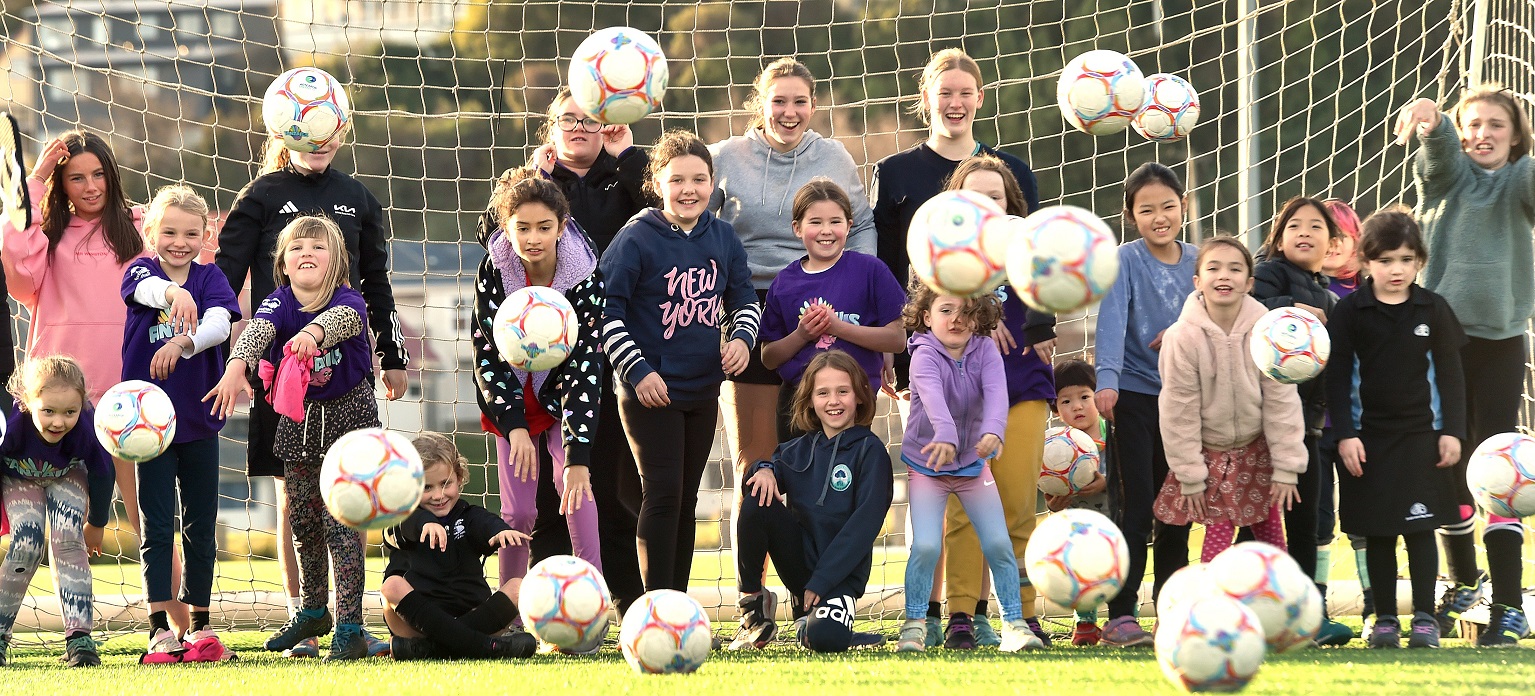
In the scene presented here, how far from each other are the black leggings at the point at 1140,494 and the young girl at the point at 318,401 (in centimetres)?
226

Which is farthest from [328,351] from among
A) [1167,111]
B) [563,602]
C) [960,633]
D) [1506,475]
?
[1506,475]

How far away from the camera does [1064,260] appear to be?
10.9ft

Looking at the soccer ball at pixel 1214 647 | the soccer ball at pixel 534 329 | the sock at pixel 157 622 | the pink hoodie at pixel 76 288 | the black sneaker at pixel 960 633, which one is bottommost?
the black sneaker at pixel 960 633

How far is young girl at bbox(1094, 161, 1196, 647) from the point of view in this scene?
180 inches

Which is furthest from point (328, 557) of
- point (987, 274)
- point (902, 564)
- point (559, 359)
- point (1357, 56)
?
point (1357, 56)

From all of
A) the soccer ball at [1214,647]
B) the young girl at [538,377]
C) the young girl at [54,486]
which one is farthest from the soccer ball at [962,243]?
the young girl at [54,486]

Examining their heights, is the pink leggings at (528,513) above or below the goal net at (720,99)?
below

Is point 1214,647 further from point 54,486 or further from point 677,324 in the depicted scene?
Result: point 54,486

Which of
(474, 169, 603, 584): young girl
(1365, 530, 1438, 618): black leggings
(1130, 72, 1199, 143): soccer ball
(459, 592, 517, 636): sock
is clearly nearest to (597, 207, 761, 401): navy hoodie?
(474, 169, 603, 584): young girl

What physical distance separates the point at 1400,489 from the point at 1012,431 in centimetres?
112

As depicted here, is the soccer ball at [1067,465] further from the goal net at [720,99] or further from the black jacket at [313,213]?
the black jacket at [313,213]

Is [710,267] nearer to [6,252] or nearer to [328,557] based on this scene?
[328,557]

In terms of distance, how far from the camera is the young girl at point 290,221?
5059 millimetres

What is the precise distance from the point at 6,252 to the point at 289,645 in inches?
66.9
